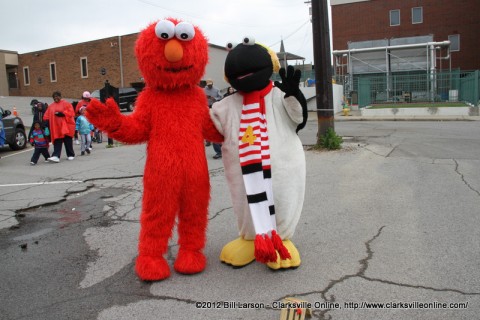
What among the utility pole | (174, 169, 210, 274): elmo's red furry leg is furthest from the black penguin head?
the utility pole

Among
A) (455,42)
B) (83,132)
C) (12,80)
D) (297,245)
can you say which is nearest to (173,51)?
(297,245)

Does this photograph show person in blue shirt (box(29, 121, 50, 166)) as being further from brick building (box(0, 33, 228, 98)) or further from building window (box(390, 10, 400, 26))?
building window (box(390, 10, 400, 26))

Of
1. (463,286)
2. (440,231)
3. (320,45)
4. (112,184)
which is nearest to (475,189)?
(440,231)

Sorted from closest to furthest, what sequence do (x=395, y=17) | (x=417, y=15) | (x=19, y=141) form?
1. (x=19, y=141)
2. (x=417, y=15)
3. (x=395, y=17)

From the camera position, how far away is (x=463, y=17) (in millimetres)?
35812

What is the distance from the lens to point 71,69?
40219 millimetres

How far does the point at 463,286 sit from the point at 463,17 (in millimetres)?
38937

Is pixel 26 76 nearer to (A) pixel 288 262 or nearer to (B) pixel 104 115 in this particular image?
(B) pixel 104 115

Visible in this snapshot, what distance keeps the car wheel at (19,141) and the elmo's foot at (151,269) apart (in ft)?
37.6

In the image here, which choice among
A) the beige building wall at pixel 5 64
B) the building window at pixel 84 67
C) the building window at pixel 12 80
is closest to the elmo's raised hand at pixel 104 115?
the building window at pixel 84 67

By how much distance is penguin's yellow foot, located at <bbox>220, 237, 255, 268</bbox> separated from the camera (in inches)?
140

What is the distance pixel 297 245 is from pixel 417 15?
38946 millimetres

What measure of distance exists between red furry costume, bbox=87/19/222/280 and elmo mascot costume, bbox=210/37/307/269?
24 centimetres

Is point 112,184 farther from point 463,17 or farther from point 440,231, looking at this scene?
point 463,17
